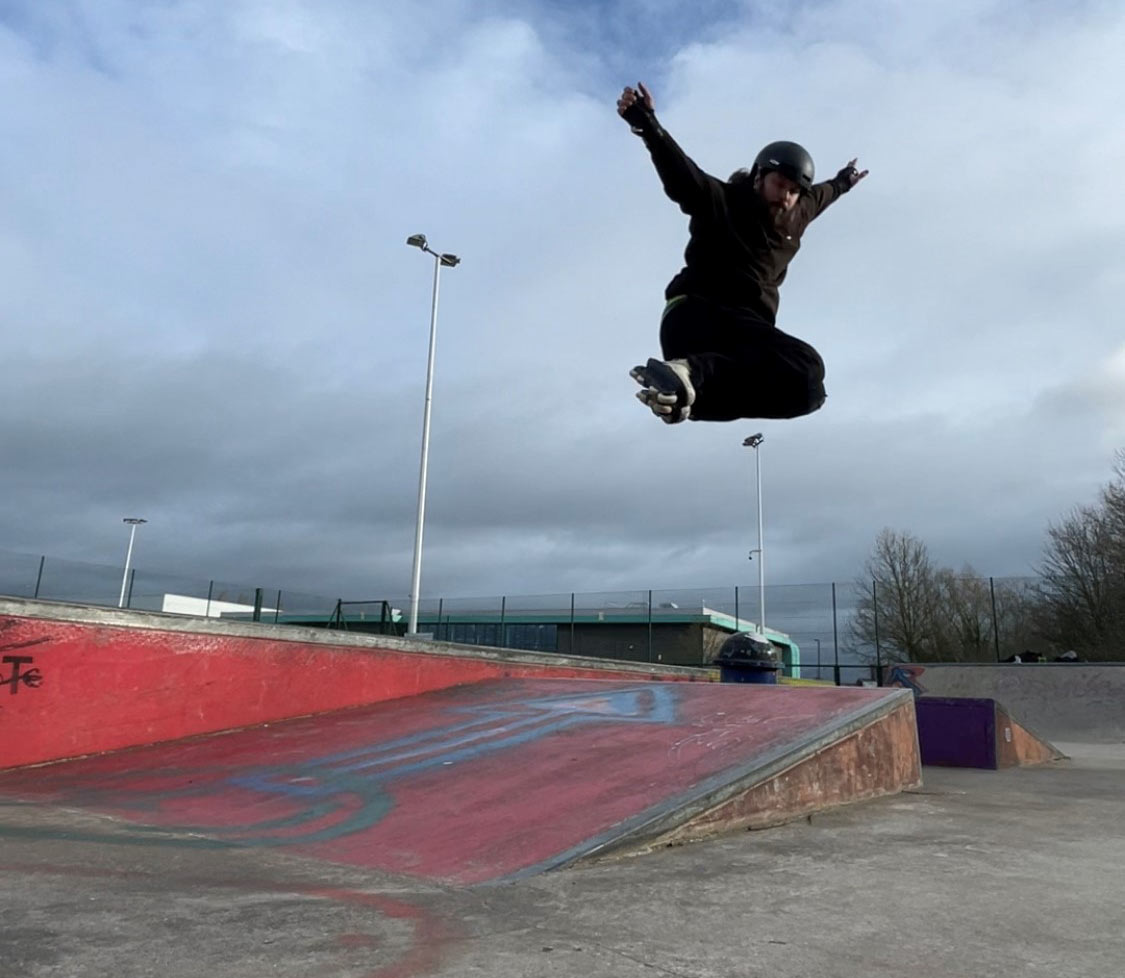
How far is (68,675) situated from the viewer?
7.72 metres

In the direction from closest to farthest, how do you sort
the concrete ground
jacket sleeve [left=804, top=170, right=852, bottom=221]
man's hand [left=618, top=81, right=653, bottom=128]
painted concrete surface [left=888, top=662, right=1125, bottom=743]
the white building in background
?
the concrete ground → man's hand [left=618, top=81, right=653, bottom=128] → jacket sleeve [left=804, top=170, right=852, bottom=221] → painted concrete surface [left=888, top=662, right=1125, bottom=743] → the white building in background

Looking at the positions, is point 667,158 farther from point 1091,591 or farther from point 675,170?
point 1091,591


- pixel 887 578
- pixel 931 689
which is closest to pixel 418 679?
pixel 931 689

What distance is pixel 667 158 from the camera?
367cm

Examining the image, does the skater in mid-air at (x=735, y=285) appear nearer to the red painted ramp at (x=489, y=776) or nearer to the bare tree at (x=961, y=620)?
the red painted ramp at (x=489, y=776)

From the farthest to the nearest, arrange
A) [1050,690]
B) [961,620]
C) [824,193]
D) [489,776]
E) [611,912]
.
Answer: [961,620] < [1050,690] < [489,776] < [824,193] < [611,912]

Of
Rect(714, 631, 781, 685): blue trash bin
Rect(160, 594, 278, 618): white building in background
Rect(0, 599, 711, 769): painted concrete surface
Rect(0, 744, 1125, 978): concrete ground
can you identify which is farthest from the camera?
Rect(160, 594, 278, 618): white building in background

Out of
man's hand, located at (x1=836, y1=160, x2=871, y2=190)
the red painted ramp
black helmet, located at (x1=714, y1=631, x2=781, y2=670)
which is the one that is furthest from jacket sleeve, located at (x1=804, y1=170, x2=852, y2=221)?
black helmet, located at (x1=714, y1=631, x2=781, y2=670)

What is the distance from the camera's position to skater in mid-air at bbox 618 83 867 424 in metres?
3.66

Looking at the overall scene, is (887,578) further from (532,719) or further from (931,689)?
(532,719)

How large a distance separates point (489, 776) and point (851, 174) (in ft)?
14.6

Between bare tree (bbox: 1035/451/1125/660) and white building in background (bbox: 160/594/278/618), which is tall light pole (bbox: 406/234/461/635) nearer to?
white building in background (bbox: 160/594/278/618)

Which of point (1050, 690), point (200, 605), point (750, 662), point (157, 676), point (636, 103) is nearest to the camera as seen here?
point (636, 103)

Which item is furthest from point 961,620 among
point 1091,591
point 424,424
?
point 424,424
